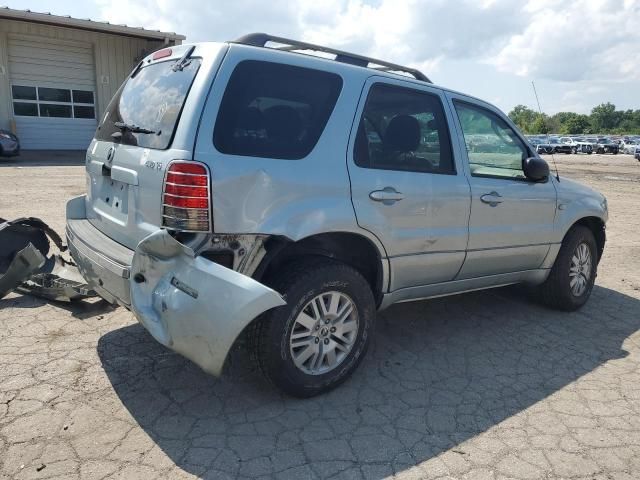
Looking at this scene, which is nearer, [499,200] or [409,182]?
[409,182]

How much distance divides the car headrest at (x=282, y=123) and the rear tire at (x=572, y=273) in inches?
115

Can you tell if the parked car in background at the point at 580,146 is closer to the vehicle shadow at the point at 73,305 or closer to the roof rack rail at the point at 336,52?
the roof rack rail at the point at 336,52

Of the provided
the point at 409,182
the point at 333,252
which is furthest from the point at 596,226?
the point at 333,252

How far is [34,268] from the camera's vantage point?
13.8ft

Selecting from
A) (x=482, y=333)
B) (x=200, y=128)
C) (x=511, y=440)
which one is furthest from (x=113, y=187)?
(x=482, y=333)

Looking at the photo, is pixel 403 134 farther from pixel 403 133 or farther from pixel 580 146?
pixel 580 146

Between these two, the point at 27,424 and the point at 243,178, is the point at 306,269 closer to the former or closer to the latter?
the point at 243,178

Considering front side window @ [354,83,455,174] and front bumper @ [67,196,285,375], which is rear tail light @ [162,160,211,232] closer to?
front bumper @ [67,196,285,375]

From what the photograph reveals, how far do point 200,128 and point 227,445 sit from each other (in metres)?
1.61

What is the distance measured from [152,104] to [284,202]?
3.30ft

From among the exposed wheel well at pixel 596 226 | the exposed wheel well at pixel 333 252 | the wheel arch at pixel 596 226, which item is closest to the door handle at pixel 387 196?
the exposed wheel well at pixel 333 252

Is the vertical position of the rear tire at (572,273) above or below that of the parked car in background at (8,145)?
below

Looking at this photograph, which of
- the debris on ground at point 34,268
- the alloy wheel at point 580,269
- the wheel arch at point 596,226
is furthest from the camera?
the wheel arch at point 596,226

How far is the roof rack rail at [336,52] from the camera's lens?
3.02 metres
